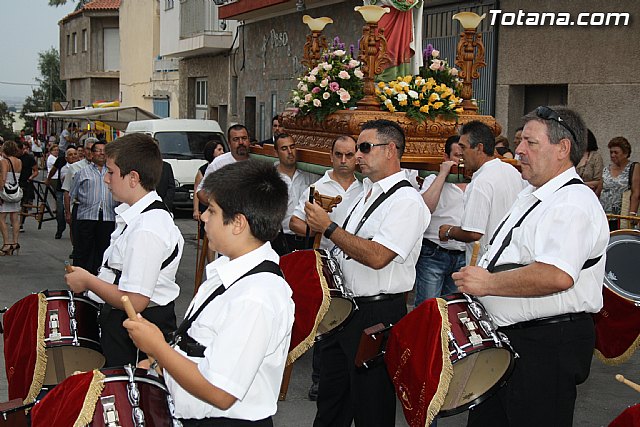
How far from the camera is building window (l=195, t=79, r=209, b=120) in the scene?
2994 centimetres

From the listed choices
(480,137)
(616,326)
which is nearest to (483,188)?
(480,137)

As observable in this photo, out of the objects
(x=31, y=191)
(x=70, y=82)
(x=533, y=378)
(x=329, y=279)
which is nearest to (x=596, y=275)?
(x=533, y=378)

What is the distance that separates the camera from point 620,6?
12148mm

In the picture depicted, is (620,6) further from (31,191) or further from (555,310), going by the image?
(31,191)

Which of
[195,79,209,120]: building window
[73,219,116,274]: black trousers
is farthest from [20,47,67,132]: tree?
[73,219,116,274]: black trousers

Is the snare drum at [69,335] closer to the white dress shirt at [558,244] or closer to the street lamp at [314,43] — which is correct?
the white dress shirt at [558,244]

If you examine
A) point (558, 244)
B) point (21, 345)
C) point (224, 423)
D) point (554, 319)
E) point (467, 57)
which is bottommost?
point (21, 345)

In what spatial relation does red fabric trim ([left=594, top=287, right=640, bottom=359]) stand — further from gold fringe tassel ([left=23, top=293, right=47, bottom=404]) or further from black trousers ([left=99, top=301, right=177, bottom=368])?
gold fringe tassel ([left=23, top=293, right=47, bottom=404])

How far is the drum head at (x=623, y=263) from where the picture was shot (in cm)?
603

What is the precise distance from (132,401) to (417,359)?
131cm

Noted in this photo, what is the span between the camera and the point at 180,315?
30.3ft

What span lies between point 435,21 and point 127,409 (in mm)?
13780

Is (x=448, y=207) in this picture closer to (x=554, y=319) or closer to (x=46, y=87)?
(x=554, y=319)

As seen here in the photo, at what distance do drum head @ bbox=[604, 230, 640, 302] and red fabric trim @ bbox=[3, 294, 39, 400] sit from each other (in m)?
3.61
